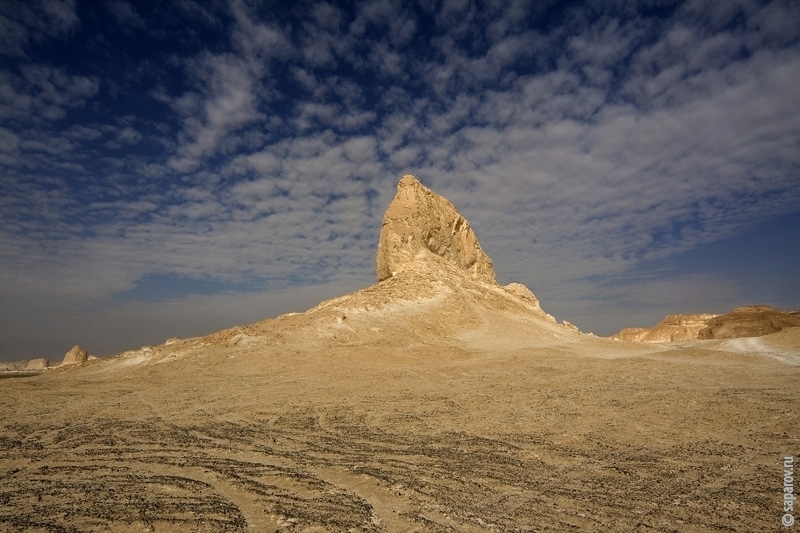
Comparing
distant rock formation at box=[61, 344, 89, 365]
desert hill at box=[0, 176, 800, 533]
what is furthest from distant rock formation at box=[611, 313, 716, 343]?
distant rock formation at box=[61, 344, 89, 365]

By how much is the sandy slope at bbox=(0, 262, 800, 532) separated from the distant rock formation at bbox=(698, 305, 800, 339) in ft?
70.6

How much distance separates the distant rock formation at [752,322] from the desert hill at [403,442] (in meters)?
19.8

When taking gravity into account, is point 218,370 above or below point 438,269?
below

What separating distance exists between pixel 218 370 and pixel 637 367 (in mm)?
15990

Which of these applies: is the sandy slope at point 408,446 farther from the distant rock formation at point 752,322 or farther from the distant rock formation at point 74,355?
the distant rock formation at point 74,355

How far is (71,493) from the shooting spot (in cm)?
509

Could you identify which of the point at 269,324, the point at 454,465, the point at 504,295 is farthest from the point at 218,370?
the point at 504,295

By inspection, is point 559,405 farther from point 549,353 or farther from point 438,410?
point 549,353

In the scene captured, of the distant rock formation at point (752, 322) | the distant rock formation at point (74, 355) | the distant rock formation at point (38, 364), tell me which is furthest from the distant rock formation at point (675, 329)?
the distant rock formation at point (38, 364)

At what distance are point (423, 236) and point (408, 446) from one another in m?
26.1

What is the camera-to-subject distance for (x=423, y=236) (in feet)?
106

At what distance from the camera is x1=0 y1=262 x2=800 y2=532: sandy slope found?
14.3 feet

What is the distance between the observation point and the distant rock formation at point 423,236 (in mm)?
31156

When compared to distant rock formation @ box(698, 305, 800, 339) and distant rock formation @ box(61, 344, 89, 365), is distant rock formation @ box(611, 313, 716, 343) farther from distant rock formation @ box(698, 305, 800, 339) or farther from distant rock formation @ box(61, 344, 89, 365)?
distant rock formation @ box(61, 344, 89, 365)
